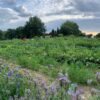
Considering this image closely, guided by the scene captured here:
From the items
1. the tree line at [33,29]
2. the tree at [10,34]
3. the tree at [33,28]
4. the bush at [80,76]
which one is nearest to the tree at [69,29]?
the tree line at [33,29]

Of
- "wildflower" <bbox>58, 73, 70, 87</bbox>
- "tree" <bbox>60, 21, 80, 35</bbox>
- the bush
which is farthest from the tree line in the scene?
"wildflower" <bbox>58, 73, 70, 87</bbox>

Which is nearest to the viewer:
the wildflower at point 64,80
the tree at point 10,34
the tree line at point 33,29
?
the wildflower at point 64,80

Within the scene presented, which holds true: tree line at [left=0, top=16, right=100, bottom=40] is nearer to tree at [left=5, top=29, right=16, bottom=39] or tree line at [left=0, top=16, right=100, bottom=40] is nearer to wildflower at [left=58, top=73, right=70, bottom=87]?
tree at [left=5, top=29, right=16, bottom=39]

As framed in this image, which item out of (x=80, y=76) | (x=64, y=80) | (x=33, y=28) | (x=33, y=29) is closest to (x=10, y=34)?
(x=33, y=29)

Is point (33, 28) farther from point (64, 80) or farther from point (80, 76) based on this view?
point (64, 80)

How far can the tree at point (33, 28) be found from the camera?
157 ft

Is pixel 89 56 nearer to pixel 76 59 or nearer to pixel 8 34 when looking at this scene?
pixel 76 59

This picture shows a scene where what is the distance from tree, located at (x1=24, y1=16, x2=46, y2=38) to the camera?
47906 mm

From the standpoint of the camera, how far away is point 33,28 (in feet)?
158

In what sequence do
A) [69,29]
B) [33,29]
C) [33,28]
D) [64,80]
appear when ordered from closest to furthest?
[64,80] < [69,29] < [33,28] < [33,29]

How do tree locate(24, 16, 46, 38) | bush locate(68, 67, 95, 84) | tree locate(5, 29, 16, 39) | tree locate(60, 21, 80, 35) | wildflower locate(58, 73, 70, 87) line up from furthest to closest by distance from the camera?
tree locate(5, 29, 16, 39) → tree locate(24, 16, 46, 38) → tree locate(60, 21, 80, 35) → bush locate(68, 67, 95, 84) → wildflower locate(58, 73, 70, 87)

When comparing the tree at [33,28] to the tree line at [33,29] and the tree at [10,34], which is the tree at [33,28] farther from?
the tree at [10,34]

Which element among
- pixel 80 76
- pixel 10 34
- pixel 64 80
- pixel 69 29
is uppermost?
pixel 64 80

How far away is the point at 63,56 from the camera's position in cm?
1288
